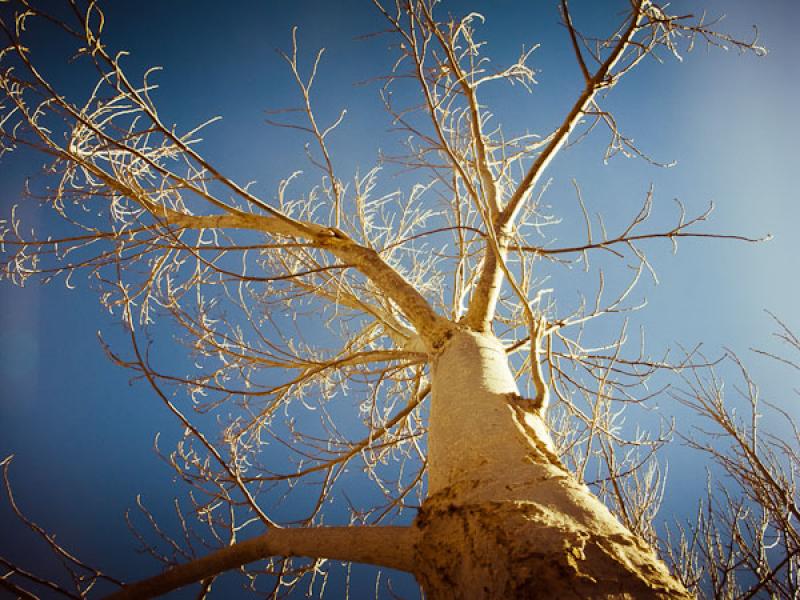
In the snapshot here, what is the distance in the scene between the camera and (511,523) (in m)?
0.70

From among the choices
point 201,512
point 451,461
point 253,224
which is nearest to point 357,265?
point 253,224

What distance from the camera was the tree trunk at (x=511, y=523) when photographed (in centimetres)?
60

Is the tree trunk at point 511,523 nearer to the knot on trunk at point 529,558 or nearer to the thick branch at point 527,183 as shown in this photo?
the knot on trunk at point 529,558

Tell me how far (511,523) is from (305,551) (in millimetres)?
533

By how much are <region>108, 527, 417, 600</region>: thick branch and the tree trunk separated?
0.06m

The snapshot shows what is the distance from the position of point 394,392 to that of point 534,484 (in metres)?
2.15

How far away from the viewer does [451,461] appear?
0.94m

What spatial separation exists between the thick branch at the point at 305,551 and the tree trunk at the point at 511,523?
6cm

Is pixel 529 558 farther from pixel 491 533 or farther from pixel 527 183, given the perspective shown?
pixel 527 183

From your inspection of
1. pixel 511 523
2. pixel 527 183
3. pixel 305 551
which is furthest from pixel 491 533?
pixel 527 183

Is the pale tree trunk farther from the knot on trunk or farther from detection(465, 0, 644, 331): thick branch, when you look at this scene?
detection(465, 0, 644, 331): thick branch

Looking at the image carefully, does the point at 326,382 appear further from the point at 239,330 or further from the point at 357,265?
the point at 357,265

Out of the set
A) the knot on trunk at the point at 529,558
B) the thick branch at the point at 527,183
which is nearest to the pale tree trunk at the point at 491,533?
the knot on trunk at the point at 529,558

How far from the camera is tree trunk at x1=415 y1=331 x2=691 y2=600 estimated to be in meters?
0.60
